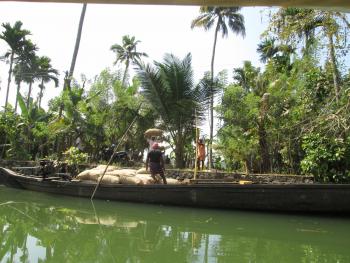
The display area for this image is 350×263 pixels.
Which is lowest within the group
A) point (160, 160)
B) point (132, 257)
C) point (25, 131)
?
point (132, 257)

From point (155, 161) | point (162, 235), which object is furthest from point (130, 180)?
point (162, 235)

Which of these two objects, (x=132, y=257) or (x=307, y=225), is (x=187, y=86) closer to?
(x=307, y=225)

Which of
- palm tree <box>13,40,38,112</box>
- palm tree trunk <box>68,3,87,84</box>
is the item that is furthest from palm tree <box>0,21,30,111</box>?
palm tree trunk <box>68,3,87,84</box>

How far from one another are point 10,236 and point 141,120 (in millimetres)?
8318

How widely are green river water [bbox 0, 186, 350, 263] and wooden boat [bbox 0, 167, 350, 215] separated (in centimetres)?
17

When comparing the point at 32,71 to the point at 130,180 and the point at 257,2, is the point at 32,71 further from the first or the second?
the point at 257,2

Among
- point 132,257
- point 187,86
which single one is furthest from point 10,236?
point 187,86

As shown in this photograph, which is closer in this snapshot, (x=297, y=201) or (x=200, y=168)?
(x=297, y=201)

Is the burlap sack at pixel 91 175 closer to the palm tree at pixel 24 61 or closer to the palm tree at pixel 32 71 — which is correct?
the palm tree at pixel 24 61

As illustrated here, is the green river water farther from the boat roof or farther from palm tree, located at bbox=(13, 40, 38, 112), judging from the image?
palm tree, located at bbox=(13, 40, 38, 112)

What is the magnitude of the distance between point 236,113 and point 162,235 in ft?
20.9

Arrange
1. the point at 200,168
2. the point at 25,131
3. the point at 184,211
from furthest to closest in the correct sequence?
the point at 25,131 < the point at 200,168 < the point at 184,211

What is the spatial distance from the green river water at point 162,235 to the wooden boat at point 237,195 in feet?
0.55

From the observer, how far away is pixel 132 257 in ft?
15.1
